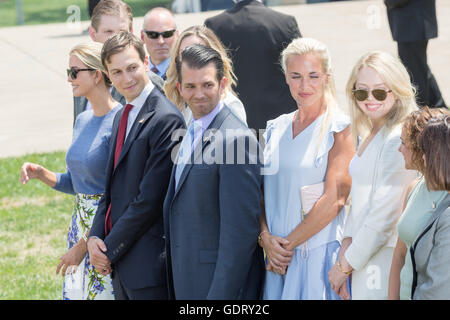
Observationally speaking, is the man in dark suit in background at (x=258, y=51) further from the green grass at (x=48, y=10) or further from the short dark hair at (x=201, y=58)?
the green grass at (x=48, y=10)

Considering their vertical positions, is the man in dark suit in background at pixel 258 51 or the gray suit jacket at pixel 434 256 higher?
the man in dark suit in background at pixel 258 51

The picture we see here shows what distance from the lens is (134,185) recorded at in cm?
372

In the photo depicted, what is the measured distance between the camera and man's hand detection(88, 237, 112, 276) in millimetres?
3781

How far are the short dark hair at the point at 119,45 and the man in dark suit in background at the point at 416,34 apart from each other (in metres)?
4.23

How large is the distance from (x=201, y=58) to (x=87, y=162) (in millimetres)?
1047

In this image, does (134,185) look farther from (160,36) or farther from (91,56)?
(160,36)

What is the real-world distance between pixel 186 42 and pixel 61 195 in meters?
3.87

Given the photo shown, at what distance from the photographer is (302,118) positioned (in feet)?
12.1

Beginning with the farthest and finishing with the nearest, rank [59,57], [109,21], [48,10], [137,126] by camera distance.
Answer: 1. [48,10]
2. [59,57]
3. [109,21]
4. [137,126]

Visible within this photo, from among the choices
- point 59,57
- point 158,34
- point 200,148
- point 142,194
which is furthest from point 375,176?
point 59,57

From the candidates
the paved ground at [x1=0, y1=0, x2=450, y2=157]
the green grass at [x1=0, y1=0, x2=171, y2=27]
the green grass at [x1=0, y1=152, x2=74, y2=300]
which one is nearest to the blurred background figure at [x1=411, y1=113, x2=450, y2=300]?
the green grass at [x1=0, y1=152, x2=74, y2=300]

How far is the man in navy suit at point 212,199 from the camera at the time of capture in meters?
3.30

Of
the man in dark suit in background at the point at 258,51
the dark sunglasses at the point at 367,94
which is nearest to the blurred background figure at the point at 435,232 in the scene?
the dark sunglasses at the point at 367,94
